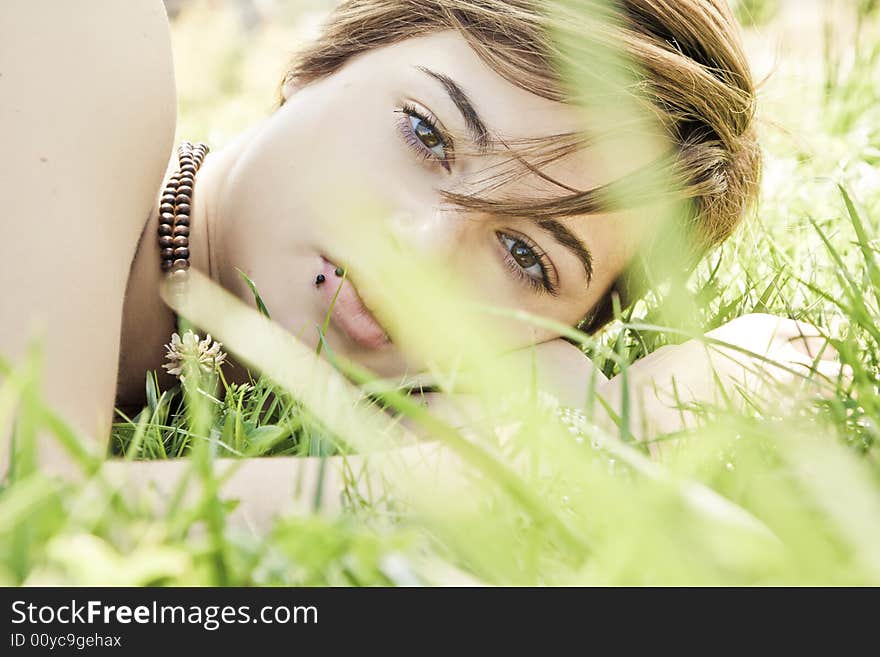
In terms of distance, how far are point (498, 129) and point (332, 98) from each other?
16.9 inches

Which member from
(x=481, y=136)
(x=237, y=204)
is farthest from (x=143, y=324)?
(x=481, y=136)

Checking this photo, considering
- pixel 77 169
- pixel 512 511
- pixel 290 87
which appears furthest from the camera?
pixel 290 87

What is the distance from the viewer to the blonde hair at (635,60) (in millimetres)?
1866

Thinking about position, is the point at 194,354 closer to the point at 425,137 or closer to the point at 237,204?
the point at 237,204

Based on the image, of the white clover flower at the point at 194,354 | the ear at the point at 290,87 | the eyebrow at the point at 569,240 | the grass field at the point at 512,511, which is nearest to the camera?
the grass field at the point at 512,511

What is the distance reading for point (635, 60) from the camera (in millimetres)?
2041

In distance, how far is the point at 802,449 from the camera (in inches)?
20.8

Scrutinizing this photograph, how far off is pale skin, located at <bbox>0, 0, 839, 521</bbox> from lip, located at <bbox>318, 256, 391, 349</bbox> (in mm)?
32

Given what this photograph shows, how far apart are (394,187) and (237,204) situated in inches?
14.8

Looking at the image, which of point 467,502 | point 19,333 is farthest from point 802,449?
point 19,333

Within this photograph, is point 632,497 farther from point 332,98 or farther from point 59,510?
point 332,98

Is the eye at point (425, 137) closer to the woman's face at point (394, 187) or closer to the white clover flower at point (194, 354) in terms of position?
the woman's face at point (394, 187)

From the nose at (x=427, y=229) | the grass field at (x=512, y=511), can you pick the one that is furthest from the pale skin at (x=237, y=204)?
the grass field at (x=512, y=511)
